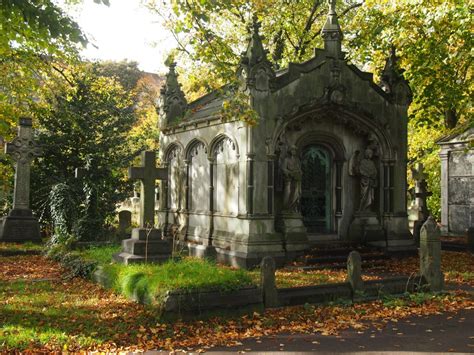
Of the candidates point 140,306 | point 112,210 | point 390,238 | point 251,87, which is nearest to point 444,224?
point 390,238

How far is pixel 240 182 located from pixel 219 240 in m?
1.97

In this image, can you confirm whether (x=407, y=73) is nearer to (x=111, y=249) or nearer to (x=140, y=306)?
(x=111, y=249)

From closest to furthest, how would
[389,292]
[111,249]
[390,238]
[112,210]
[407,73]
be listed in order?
[389,292] → [111,249] → [390,238] → [407,73] → [112,210]

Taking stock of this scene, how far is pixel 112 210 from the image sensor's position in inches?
749

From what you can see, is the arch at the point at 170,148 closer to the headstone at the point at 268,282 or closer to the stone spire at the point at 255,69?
the stone spire at the point at 255,69

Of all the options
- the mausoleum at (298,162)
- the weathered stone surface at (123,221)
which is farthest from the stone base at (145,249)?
the weathered stone surface at (123,221)

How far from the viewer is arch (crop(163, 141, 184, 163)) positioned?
54.4 feet

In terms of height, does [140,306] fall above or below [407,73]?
below

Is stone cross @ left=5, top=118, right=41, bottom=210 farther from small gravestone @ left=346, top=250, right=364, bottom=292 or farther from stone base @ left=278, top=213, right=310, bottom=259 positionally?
small gravestone @ left=346, top=250, right=364, bottom=292

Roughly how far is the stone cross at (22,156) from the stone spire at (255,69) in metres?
9.05

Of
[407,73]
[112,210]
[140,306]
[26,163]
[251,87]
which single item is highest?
[407,73]

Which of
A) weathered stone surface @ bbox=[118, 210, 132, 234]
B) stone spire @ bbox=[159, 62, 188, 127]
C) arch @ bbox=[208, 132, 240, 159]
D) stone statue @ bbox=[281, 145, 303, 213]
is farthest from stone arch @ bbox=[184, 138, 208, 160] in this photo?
stone statue @ bbox=[281, 145, 303, 213]

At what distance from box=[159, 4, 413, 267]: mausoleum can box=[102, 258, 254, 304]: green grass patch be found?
12.4ft

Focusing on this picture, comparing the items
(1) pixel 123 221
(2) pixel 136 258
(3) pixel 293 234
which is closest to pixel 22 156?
(1) pixel 123 221
